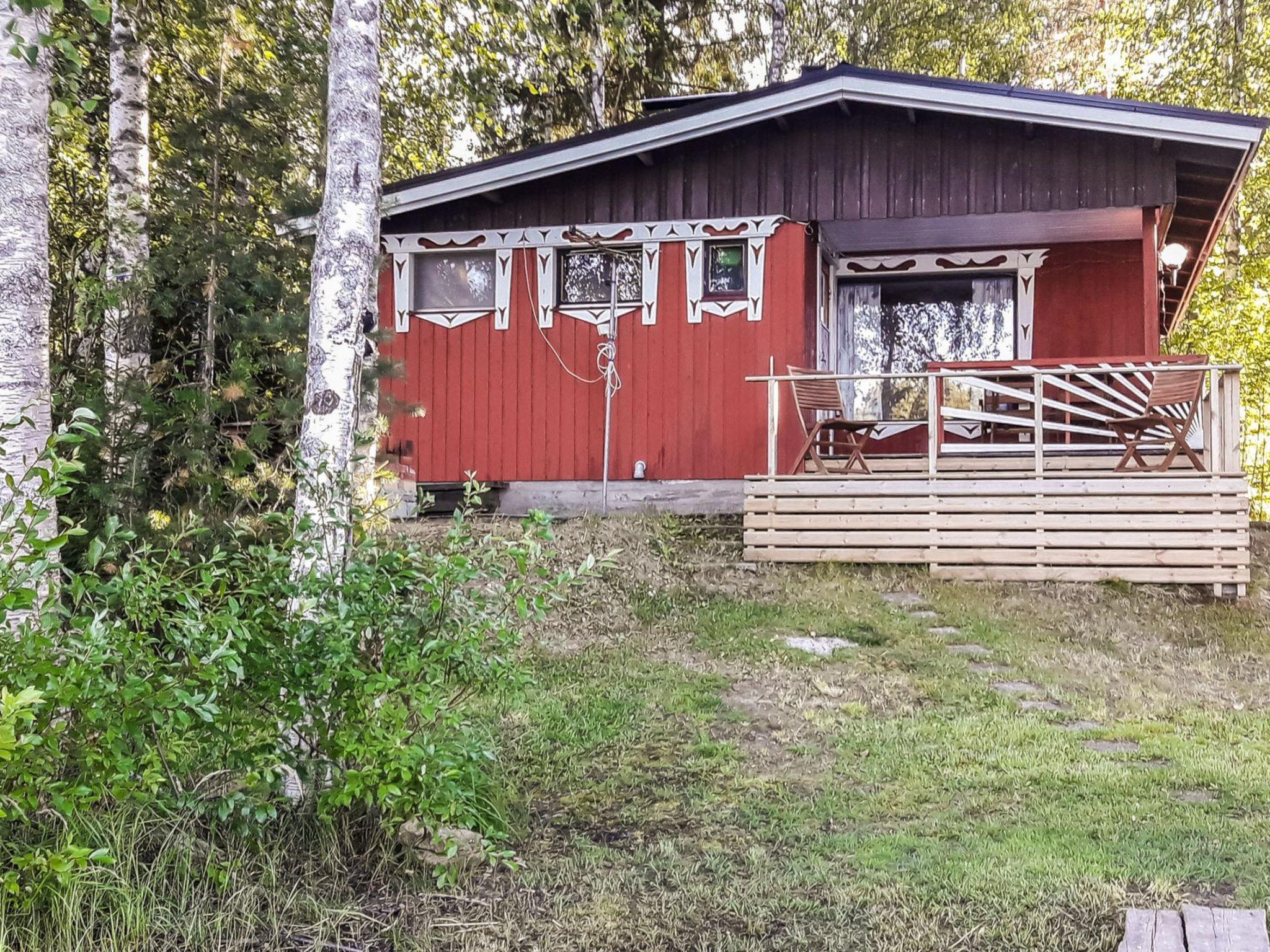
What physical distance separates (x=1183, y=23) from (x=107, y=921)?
69.2 feet

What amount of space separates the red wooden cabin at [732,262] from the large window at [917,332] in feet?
0.11

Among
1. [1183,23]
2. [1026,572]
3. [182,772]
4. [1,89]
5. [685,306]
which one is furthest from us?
[1183,23]

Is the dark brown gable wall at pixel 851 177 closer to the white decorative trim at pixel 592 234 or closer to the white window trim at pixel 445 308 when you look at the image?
the white decorative trim at pixel 592 234

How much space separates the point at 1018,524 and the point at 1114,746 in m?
3.15

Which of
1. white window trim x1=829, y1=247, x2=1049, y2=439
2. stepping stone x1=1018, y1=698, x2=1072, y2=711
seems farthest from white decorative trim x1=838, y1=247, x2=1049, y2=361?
stepping stone x1=1018, y1=698, x2=1072, y2=711

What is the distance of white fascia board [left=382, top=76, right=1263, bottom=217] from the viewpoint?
7902 mm

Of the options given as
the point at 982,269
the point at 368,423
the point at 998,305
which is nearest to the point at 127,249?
the point at 368,423

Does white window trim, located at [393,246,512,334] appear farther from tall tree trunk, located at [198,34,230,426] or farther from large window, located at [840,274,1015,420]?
tall tree trunk, located at [198,34,230,426]

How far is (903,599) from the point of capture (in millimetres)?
7176

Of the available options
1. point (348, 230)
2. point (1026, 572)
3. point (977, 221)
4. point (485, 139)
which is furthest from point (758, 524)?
point (485, 139)

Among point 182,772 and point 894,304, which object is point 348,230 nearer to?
point 182,772

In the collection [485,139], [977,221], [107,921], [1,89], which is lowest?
[107,921]

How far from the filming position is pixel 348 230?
13.3 ft

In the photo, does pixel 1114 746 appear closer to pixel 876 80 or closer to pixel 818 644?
pixel 818 644
